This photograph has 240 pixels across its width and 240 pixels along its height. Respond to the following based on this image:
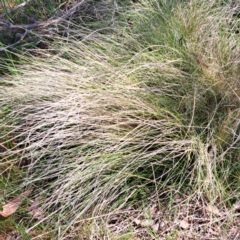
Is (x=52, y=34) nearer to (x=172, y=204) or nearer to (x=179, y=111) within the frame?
(x=179, y=111)

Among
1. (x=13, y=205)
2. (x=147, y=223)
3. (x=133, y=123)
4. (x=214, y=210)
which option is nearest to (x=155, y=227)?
(x=147, y=223)

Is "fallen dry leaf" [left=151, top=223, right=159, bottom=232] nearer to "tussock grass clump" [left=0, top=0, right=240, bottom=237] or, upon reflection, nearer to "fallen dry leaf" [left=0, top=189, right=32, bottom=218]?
"tussock grass clump" [left=0, top=0, right=240, bottom=237]

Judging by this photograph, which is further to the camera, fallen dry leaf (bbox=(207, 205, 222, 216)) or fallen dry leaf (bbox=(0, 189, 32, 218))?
fallen dry leaf (bbox=(0, 189, 32, 218))

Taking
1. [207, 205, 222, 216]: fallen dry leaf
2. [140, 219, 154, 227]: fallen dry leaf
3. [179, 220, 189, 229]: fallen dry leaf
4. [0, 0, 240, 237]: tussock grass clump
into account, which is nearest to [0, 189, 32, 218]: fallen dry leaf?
[0, 0, 240, 237]: tussock grass clump

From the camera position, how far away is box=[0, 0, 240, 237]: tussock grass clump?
6.27 feet

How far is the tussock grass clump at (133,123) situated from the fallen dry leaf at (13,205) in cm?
5

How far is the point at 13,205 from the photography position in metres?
1.98

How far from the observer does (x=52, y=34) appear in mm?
2805

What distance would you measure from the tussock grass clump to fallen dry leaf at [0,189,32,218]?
51 mm

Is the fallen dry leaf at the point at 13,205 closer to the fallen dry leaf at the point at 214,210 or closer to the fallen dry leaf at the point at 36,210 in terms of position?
the fallen dry leaf at the point at 36,210

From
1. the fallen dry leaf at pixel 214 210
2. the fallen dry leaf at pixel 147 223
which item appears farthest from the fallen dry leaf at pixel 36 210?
the fallen dry leaf at pixel 214 210

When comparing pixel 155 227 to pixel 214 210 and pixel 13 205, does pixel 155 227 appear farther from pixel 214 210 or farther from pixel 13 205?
pixel 13 205

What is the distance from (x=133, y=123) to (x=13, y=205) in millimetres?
670

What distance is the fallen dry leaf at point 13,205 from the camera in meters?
1.95
